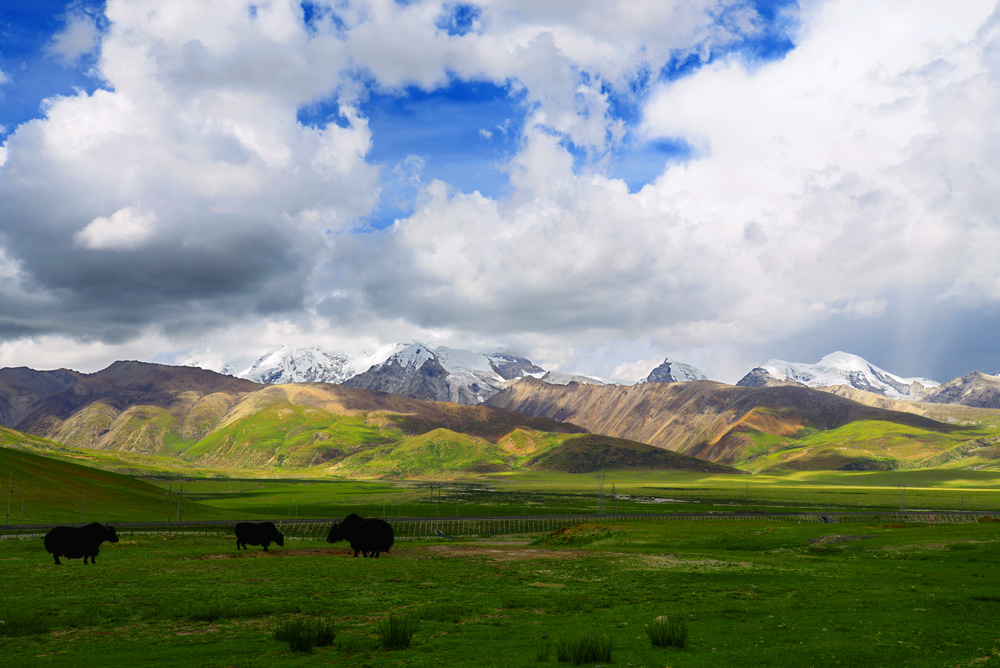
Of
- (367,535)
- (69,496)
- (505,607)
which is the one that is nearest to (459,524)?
(69,496)

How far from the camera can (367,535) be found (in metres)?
57.2

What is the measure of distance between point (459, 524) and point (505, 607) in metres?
106

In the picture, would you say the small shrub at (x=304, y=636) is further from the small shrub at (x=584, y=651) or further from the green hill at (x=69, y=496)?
the green hill at (x=69, y=496)

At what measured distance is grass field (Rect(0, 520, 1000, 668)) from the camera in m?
19.3

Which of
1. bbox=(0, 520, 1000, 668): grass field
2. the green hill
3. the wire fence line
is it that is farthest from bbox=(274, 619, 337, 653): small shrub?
the green hill

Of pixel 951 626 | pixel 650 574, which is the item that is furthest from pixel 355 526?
pixel 951 626

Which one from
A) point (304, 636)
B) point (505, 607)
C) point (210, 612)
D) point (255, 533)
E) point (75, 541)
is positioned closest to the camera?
point (304, 636)

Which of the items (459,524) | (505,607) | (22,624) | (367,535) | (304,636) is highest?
(304,636)

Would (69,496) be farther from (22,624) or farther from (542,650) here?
(542,650)

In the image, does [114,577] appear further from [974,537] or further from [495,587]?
[974,537]

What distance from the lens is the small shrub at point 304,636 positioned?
1966 centimetres

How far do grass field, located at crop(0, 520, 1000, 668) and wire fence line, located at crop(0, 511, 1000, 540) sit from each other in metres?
42.1

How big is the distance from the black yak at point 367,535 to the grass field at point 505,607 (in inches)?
78.6

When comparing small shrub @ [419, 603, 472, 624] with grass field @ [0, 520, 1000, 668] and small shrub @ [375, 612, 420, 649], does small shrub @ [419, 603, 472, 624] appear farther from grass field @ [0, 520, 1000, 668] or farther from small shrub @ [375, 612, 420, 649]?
small shrub @ [375, 612, 420, 649]
